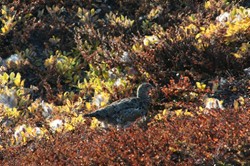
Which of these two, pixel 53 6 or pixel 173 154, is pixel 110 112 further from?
pixel 53 6

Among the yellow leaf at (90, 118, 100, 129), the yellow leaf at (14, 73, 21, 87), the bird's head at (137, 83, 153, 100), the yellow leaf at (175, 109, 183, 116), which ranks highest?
the yellow leaf at (14, 73, 21, 87)

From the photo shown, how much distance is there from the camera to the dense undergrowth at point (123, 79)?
5957 millimetres

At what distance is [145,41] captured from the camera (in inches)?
398

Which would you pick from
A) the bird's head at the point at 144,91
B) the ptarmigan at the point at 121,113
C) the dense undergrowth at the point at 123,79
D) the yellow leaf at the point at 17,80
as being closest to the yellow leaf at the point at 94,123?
the dense undergrowth at the point at 123,79

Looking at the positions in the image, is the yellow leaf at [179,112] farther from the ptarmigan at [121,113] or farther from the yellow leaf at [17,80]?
the yellow leaf at [17,80]

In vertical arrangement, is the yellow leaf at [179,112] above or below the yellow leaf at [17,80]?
below

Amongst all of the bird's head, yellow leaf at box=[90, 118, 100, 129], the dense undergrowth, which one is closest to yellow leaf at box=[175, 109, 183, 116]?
the dense undergrowth

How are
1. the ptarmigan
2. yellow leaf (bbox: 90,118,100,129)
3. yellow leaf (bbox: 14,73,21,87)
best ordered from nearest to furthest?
the ptarmigan, yellow leaf (bbox: 90,118,100,129), yellow leaf (bbox: 14,73,21,87)

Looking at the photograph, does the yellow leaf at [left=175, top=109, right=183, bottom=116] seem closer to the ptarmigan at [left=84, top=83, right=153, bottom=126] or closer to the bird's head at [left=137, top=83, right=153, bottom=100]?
the ptarmigan at [left=84, top=83, right=153, bottom=126]

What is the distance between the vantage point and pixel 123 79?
940 cm

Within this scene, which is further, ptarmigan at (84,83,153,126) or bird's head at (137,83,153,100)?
bird's head at (137,83,153,100)

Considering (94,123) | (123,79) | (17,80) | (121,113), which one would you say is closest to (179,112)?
(121,113)

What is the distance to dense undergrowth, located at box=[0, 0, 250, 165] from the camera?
19.5 feet

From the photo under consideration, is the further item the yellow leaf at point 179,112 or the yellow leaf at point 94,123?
the yellow leaf at point 94,123
